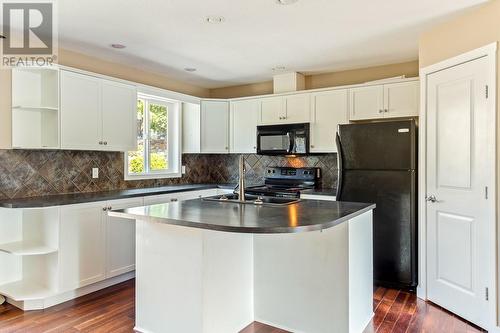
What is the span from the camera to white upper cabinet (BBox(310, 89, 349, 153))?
13.4 feet

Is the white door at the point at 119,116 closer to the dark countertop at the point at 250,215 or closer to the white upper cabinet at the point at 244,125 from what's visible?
the white upper cabinet at the point at 244,125

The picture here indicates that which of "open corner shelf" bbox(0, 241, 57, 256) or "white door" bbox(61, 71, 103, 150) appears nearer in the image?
"open corner shelf" bbox(0, 241, 57, 256)

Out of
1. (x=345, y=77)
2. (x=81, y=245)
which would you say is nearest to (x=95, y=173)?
(x=81, y=245)

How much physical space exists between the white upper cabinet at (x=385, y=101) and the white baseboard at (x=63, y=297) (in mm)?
3168

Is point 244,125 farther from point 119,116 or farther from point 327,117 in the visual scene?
point 119,116

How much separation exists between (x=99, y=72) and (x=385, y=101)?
3.19 metres

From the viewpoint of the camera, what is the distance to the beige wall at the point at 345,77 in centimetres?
402

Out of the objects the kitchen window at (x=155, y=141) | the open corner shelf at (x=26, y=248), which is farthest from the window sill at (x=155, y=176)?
the open corner shelf at (x=26, y=248)

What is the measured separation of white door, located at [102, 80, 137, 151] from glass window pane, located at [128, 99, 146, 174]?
0.41 m

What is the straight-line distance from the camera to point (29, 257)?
Answer: 313 centimetres

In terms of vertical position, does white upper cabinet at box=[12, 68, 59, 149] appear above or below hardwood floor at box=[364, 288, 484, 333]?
above

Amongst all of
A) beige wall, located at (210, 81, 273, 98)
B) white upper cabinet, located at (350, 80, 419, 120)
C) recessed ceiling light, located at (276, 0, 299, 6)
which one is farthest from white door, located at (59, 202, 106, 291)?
white upper cabinet, located at (350, 80, 419, 120)

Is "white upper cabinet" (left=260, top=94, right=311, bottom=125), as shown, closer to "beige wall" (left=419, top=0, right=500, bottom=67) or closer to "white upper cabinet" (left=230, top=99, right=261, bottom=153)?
"white upper cabinet" (left=230, top=99, right=261, bottom=153)

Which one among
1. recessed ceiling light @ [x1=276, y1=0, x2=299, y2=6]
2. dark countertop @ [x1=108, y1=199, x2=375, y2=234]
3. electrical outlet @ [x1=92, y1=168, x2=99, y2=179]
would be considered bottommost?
dark countertop @ [x1=108, y1=199, x2=375, y2=234]
